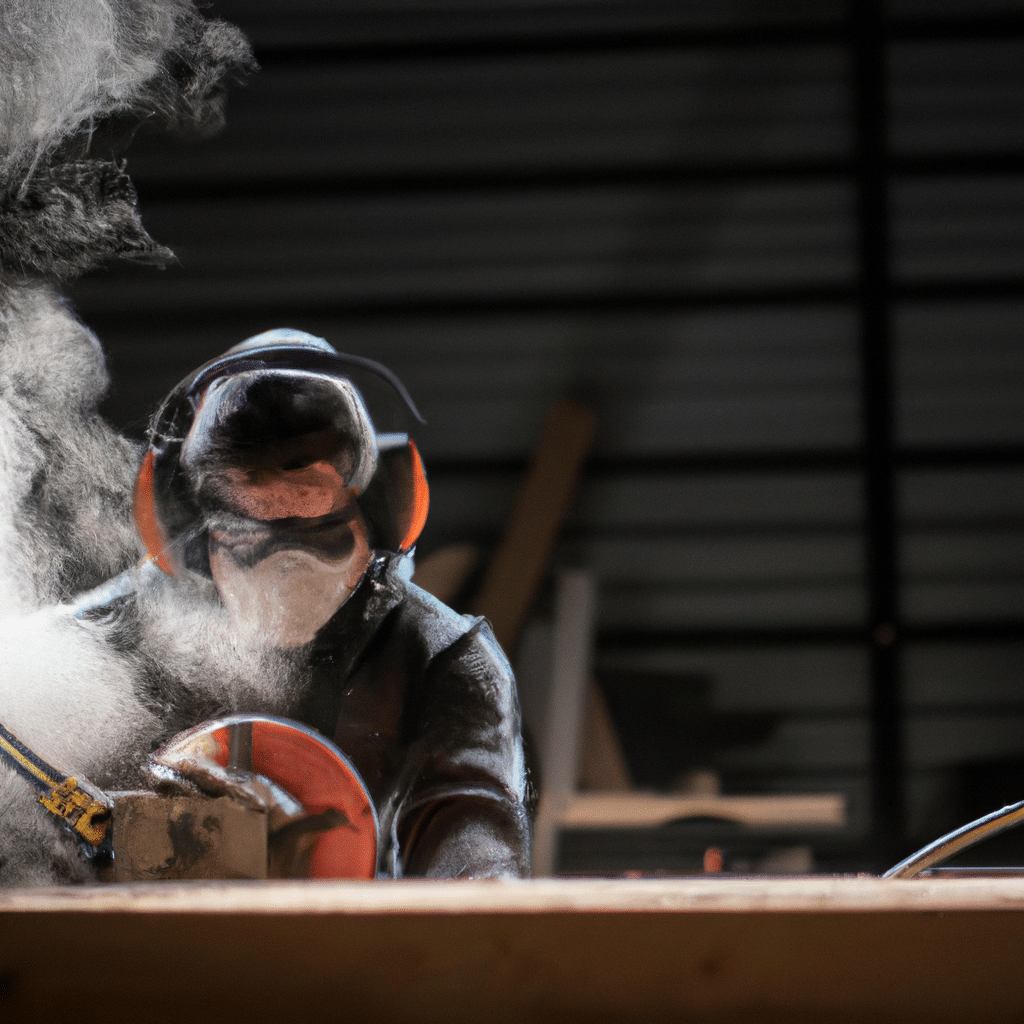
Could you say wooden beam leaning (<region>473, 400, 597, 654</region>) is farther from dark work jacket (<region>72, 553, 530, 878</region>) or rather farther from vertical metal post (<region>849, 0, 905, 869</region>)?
dark work jacket (<region>72, 553, 530, 878</region>)

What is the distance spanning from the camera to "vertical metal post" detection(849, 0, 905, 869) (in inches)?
140

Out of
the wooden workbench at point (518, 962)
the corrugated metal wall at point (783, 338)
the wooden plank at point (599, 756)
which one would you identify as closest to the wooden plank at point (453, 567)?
the wooden plank at point (599, 756)

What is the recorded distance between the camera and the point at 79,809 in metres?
0.85

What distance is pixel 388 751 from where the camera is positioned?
40.3 inches

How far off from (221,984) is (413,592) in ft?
2.07

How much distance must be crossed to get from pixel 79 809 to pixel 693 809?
2.68 meters


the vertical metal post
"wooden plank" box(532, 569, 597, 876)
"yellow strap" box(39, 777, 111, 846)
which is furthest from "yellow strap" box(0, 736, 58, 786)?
the vertical metal post

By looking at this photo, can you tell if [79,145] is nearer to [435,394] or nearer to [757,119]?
[435,394]

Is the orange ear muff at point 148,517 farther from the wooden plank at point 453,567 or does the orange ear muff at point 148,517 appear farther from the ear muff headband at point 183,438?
the wooden plank at point 453,567

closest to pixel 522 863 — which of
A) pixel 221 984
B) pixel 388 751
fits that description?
pixel 388 751

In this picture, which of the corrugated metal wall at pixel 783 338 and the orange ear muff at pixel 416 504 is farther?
the corrugated metal wall at pixel 783 338

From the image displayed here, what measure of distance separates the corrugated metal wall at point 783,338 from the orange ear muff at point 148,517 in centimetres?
227

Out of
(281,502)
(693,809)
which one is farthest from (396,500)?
(693,809)

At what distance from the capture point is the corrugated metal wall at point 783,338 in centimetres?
341
